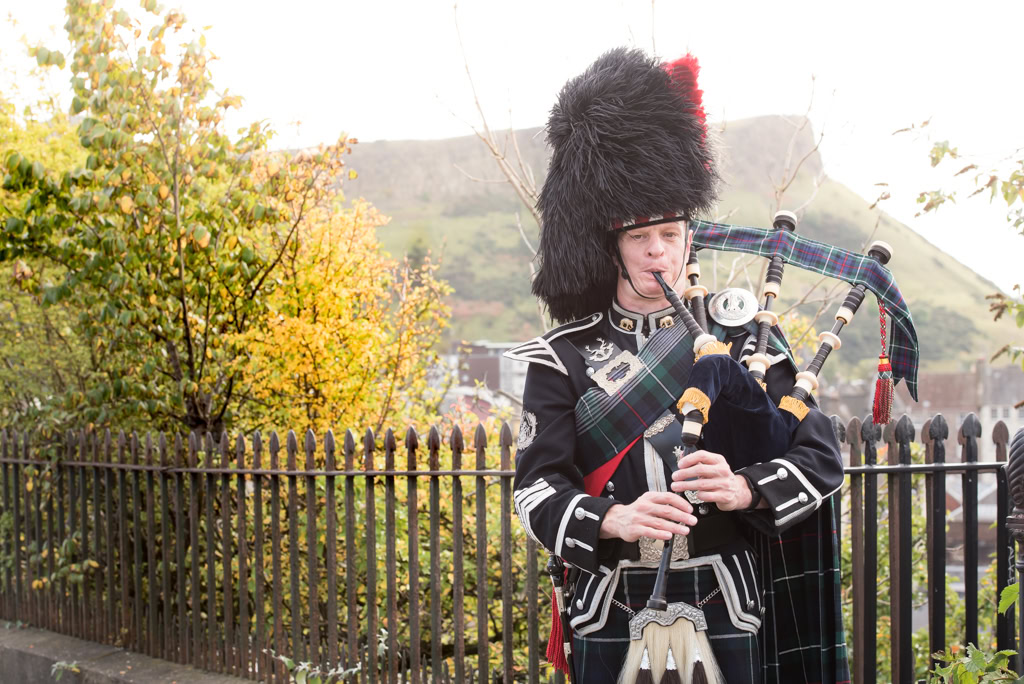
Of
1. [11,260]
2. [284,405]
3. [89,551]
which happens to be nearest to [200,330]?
[284,405]

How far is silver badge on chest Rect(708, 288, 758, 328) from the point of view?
2236 millimetres

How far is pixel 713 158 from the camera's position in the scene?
2.43 meters

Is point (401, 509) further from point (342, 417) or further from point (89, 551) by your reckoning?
point (89, 551)

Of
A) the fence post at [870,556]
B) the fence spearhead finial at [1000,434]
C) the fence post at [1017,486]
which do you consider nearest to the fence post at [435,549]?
the fence post at [870,556]

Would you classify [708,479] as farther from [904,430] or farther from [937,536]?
[937,536]

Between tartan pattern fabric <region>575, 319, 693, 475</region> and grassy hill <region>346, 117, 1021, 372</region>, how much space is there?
62036 mm

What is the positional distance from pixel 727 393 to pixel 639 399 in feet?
0.83

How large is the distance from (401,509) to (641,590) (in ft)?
10.8

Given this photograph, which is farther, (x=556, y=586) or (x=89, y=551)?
(x=89, y=551)

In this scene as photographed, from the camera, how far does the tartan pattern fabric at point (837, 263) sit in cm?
223

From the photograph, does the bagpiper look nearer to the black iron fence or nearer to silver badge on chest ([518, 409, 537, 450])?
silver badge on chest ([518, 409, 537, 450])

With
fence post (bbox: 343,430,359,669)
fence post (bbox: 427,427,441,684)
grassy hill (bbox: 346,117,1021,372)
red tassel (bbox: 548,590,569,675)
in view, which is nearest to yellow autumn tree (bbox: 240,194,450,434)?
fence post (bbox: 343,430,359,669)

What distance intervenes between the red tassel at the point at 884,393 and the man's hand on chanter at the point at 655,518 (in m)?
0.61

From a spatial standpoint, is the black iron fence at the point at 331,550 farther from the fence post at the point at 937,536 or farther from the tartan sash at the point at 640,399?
the tartan sash at the point at 640,399
